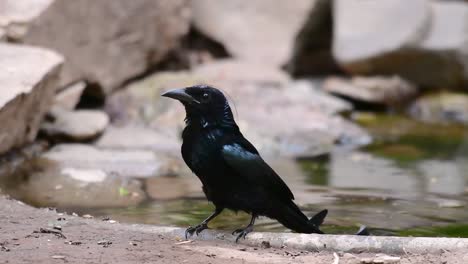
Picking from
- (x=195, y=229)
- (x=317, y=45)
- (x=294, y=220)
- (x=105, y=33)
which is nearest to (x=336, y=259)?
(x=294, y=220)

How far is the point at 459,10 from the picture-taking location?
1157 centimetres

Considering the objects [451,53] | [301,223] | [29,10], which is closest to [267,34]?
[451,53]

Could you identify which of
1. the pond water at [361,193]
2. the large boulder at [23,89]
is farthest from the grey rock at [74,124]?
the pond water at [361,193]

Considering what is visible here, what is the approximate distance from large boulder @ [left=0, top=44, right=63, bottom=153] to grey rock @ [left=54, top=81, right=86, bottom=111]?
1.05 m

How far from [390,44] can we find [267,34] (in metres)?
1.58

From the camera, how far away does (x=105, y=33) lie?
887 centimetres

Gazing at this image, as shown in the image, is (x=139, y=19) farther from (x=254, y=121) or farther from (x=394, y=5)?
(x=394, y=5)

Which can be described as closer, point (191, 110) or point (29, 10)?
point (191, 110)

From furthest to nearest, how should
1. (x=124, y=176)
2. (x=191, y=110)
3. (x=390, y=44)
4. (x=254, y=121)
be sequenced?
(x=390, y=44) → (x=254, y=121) → (x=124, y=176) → (x=191, y=110)

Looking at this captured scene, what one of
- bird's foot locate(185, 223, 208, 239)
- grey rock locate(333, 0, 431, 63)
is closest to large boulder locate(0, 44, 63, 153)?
bird's foot locate(185, 223, 208, 239)

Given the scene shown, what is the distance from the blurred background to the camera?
6035mm

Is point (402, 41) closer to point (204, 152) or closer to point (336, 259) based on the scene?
point (204, 152)

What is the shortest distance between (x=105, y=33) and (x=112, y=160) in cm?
222

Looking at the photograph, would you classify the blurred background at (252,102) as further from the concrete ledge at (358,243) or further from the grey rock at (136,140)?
the concrete ledge at (358,243)
